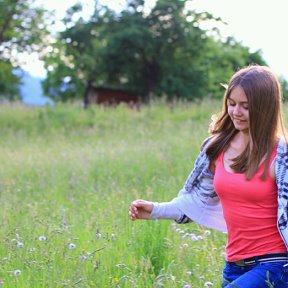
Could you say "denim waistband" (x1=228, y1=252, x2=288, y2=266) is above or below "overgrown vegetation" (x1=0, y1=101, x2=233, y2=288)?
above

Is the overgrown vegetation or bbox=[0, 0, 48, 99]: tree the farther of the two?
bbox=[0, 0, 48, 99]: tree

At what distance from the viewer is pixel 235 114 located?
2963mm

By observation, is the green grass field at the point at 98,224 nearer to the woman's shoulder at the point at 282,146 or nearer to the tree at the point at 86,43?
the woman's shoulder at the point at 282,146

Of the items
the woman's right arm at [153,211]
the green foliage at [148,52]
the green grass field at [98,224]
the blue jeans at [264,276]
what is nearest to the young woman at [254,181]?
the blue jeans at [264,276]

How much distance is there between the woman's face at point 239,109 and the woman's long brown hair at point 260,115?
22 mm

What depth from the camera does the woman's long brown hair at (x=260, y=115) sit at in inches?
114

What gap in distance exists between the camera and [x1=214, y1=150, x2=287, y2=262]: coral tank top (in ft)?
9.41

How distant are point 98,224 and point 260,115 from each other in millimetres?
2206

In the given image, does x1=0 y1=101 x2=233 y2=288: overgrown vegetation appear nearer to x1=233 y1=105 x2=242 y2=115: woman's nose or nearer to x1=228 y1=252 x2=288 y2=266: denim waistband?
x1=228 y1=252 x2=288 y2=266: denim waistband

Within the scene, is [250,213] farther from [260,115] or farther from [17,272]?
[17,272]

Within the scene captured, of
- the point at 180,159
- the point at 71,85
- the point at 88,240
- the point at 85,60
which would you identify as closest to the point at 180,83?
the point at 85,60

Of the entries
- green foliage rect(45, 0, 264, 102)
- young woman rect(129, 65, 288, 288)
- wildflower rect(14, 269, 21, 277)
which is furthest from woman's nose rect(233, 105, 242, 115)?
green foliage rect(45, 0, 264, 102)

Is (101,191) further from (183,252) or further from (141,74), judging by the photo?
(141,74)

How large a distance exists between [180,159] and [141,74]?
3286cm
